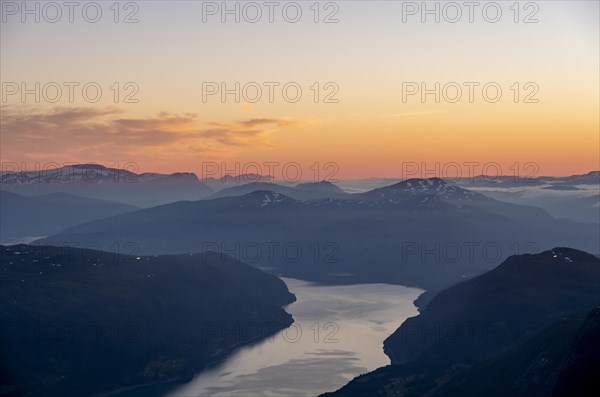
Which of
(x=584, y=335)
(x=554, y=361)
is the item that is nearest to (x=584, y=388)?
(x=584, y=335)

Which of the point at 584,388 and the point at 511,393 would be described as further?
the point at 511,393

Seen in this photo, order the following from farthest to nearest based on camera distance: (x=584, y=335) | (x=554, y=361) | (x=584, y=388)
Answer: (x=554, y=361) < (x=584, y=335) < (x=584, y=388)

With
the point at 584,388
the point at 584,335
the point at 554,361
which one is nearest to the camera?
the point at 584,388

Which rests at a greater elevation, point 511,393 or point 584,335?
point 584,335

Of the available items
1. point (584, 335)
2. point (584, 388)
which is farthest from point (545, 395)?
point (584, 388)

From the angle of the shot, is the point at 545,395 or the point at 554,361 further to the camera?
the point at 554,361

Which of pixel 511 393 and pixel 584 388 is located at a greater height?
pixel 584 388

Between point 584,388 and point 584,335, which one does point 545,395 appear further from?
point 584,388

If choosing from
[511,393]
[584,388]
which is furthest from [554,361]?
[584,388]

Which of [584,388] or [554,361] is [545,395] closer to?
[554,361]
